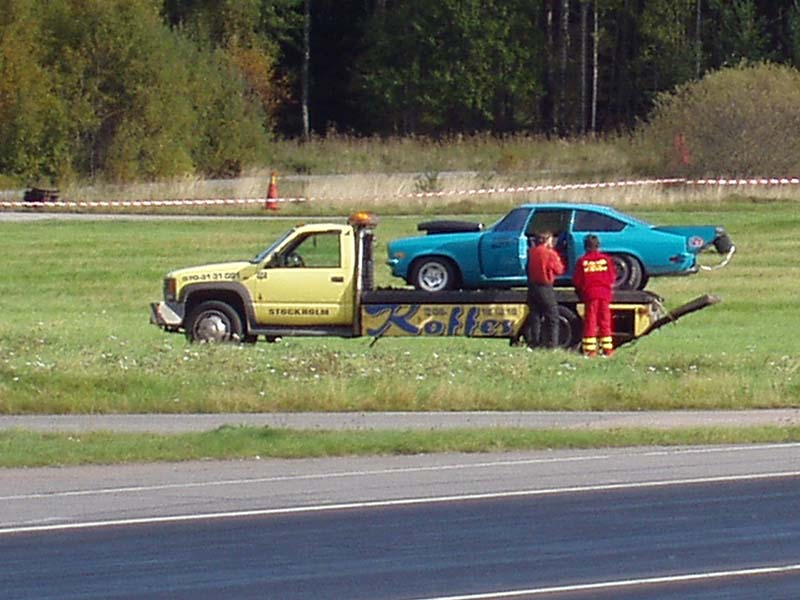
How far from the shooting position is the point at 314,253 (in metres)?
25.1

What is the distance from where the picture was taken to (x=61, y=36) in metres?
57.5

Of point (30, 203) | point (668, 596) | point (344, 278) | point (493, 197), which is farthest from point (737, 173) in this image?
point (668, 596)

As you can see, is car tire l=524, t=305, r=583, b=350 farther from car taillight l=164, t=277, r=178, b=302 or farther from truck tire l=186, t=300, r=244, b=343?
car taillight l=164, t=277, r=178, b=302

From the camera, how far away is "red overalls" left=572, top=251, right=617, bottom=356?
22812 millimetres

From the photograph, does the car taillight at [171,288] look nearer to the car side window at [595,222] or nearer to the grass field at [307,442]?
the car side window at [595,222]

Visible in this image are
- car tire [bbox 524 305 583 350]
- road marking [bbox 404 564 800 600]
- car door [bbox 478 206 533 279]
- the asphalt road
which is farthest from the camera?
car door [bbox 478 206 533 279]

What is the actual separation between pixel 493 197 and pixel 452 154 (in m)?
23.9

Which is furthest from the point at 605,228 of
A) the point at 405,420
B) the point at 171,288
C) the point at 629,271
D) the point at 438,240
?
the point at 405,420

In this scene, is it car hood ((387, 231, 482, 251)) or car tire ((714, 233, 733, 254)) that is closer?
car hood ((387, 231, 482, 251))

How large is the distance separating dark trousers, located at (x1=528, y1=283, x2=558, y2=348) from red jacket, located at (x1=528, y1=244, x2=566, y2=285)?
3.2 inches

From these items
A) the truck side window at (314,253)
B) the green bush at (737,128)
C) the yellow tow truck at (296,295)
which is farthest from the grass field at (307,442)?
the green bush at (737,128)

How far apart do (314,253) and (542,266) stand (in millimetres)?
3530

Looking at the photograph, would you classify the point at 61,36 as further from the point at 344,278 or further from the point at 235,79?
the point at 344,278

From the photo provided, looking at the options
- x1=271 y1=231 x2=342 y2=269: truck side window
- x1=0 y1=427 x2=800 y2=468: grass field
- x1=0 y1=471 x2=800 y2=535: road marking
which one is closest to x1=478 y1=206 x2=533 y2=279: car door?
x1=271 y1=231 x2=342 y2=269: truck side window
